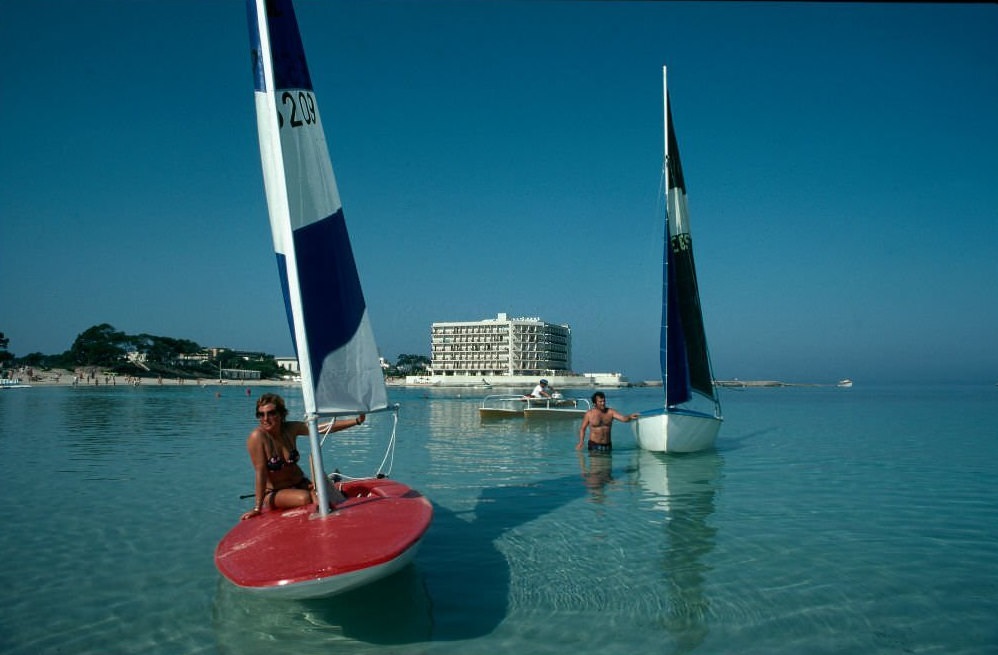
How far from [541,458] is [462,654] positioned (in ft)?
35.4

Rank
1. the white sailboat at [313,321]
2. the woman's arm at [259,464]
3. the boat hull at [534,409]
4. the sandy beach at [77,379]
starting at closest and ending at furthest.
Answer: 1. the white sailboat at [313,321]
2. the woman's arm at [259,464]
3. the boat hull at [534,409]
4. the sandy beach at [77,379]

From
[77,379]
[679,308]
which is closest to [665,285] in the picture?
[679,308]

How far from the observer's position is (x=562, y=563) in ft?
23.2

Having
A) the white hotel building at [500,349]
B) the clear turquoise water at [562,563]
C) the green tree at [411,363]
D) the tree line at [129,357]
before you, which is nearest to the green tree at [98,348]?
the tree line at [129,357]

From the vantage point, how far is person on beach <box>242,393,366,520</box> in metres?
6.36

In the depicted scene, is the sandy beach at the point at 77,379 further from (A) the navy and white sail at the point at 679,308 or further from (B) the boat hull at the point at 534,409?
(A) the navy and white sail at the point at 679,308

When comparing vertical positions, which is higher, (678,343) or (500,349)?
(500,349)

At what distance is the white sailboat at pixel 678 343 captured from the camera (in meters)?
15.3

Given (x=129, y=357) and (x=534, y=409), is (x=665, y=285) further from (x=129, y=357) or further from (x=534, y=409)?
(x=129, y=357)

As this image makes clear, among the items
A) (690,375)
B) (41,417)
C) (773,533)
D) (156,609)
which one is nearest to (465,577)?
(156,609)

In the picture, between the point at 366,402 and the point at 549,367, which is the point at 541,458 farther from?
the point at 549,367

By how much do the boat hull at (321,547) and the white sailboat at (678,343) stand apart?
10.2 m

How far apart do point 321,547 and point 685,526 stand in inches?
219

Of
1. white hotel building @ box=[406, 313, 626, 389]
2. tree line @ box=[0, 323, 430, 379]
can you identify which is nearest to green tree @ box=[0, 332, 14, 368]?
tree line @ box=[0, 323, 430, 379]
